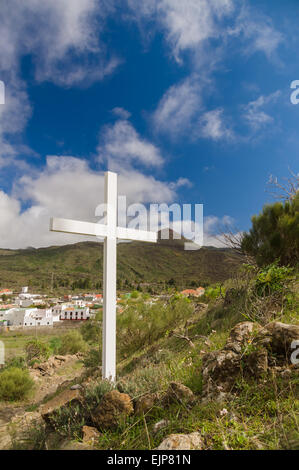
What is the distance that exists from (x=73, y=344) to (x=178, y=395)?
50.2 ft

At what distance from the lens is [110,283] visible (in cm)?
407

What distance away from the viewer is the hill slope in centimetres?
3272

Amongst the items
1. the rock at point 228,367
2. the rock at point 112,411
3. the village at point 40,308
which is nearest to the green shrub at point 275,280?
the rock at point 228,367

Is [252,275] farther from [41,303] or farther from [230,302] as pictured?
[41,303]

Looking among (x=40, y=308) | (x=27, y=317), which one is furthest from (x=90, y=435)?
(x=40, y=308)

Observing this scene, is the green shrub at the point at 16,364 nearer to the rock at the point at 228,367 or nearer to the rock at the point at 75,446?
the rock at the point at 75,446

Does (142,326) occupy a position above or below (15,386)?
above

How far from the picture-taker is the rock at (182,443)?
187 centimetres

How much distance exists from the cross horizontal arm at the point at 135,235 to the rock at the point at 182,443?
288 centimetres

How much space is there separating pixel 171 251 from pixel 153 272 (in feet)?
19.6

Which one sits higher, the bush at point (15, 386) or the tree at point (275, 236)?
the tree at point (275, 236)

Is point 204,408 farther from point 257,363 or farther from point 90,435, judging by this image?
point 90,435

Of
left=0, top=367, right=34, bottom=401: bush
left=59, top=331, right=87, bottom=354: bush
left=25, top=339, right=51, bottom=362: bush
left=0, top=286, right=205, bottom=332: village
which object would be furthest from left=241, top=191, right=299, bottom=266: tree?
left=0, top=286, right=205, bottom=332: village

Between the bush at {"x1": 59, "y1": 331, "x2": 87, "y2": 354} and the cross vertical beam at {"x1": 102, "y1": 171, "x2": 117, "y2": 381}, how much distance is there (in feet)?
43.0
